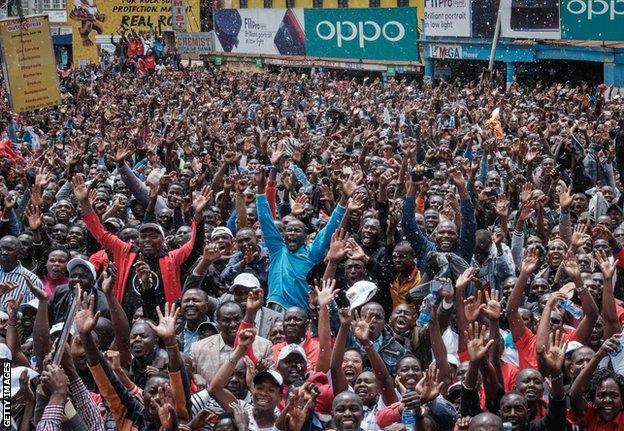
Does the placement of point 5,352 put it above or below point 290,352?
above

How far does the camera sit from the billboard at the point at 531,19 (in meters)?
21.3

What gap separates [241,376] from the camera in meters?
5.35

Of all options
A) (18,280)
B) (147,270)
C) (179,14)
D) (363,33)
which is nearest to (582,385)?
(147,270)

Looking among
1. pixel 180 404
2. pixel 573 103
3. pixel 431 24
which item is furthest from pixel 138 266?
pixel 431 24

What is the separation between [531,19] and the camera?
2169 cm

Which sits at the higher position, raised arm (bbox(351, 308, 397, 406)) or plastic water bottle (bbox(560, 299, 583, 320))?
raised arm (bbox(351, 308, 397, 406))

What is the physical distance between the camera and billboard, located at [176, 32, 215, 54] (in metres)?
30.1

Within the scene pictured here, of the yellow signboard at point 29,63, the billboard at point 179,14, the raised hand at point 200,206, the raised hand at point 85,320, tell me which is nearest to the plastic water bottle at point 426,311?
the raised hand at point 200,206

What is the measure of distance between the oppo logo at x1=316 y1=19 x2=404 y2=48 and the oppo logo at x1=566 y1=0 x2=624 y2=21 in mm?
4895

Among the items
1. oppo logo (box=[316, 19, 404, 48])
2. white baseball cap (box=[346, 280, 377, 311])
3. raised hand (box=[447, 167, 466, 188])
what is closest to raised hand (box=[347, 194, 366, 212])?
raised hand (box=[447, 167, 466, 188])

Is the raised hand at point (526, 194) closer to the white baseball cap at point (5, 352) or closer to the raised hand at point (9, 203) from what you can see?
the raised hand at point (9, 203)

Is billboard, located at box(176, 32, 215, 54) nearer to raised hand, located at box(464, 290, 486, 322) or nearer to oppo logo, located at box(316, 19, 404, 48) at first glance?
oppo logo, located at box(316, 19, 404, 48)

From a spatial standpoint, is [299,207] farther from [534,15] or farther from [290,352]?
[534,15]

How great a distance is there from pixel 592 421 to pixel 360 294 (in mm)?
1484
